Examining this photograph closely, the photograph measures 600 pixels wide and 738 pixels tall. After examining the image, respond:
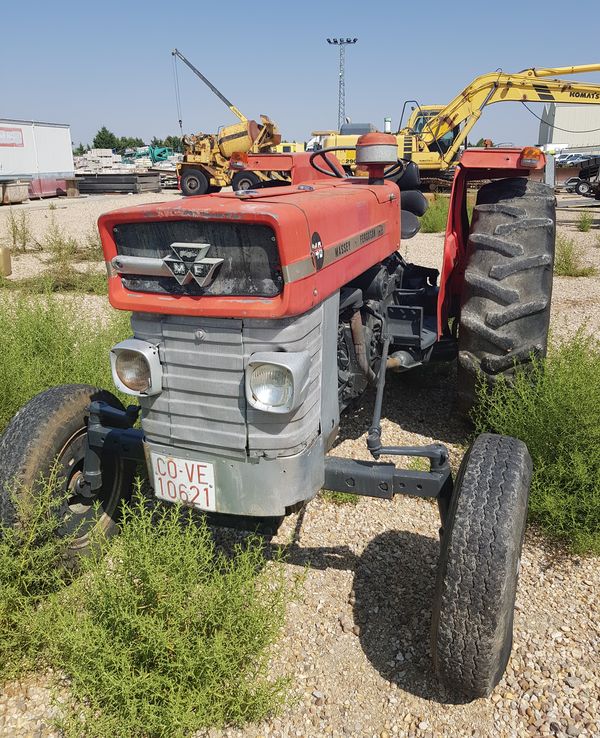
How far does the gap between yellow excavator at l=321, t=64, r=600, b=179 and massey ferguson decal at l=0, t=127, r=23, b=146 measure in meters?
12.8

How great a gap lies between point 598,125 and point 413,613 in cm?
3830

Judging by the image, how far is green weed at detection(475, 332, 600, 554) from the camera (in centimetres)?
301

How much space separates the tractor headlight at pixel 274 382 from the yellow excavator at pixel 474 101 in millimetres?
7736

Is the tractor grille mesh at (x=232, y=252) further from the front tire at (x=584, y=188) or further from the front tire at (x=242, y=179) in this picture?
the front tire at (x=584, y=188)

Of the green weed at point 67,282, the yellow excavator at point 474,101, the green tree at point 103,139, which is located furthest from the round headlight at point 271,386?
the green tree at point 103,139

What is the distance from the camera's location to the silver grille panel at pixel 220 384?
209cm

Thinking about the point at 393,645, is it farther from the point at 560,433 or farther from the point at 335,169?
the point at 335,169

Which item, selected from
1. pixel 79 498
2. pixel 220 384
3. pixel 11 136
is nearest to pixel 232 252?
pixel 220 384

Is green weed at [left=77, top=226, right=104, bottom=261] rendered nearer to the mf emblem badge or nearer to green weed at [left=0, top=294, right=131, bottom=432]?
green weed at [left=0, top=294, right=131, bottom=432]

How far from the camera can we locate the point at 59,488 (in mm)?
2633

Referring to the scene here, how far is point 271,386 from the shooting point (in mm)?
2082

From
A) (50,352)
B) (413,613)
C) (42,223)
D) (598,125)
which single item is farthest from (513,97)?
(598,125)

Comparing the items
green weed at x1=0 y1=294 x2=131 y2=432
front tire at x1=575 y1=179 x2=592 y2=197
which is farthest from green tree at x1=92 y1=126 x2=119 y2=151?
green weed at x1=0 y1=294 x2=131 y2=432

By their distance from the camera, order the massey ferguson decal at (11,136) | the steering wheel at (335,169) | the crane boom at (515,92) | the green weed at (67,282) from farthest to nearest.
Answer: the massey ferguson decal at (11,136), the crane boom at (515,92), the green weed at (67,282), the steering wheel at (335,169)
